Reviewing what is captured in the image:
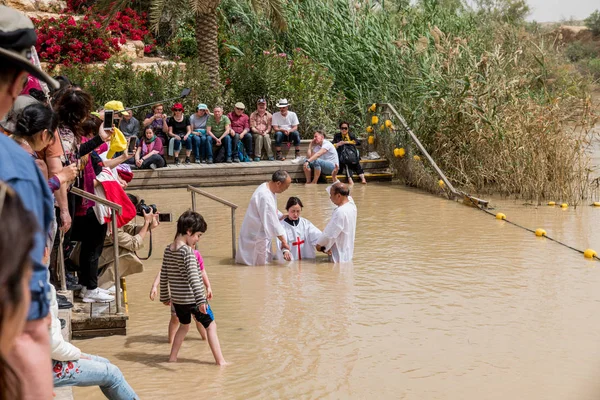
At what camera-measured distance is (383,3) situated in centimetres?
2250

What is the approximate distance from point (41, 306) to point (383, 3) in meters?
21.2

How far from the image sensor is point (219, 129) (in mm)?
18109

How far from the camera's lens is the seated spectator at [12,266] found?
1605 mm

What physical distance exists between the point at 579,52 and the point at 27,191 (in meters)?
46.2

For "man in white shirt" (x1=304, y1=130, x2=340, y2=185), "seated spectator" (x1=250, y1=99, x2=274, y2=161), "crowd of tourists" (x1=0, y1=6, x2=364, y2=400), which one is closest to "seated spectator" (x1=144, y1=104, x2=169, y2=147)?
"crowd of tourists" (x1=0, y1=6, x2=364, y2=400)

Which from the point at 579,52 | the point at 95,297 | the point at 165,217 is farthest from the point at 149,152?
the point at 579,52

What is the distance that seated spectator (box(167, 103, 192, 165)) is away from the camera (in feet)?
58.5

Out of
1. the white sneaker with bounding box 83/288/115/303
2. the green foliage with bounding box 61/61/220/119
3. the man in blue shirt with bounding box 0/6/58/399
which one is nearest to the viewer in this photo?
the man in blue shirt with bounding box 0/6/58/399

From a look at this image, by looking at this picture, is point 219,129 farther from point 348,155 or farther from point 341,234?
point 341,234

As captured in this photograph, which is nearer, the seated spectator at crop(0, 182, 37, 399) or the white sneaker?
the seated spectator at crop(0, 182, 37, 399)

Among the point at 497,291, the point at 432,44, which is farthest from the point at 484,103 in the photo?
the point at 497,291

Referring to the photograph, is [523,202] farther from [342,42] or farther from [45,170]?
[45,170]

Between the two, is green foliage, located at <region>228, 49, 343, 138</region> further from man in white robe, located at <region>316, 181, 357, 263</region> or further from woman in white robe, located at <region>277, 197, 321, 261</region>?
man in white robe, located at <region>316, 181, 357, 263</region>

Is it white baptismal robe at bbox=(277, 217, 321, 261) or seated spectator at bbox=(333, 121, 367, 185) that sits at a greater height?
seated spectator at bbox=(333, 121, 367, 185)
